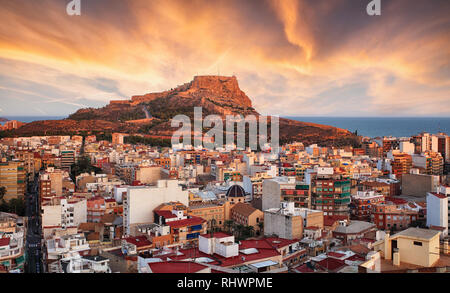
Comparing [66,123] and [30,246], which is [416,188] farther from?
[66,123]

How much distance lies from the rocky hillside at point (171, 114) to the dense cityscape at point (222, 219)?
8.44m

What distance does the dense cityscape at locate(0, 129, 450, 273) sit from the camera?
4.46 m

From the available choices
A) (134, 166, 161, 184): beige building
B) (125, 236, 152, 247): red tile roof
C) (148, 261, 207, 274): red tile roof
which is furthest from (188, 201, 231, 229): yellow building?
(148, 261, 207, 274): red tile roof

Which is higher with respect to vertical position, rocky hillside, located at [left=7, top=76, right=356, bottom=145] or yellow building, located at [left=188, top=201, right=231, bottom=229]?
rocky hillside, located at [left=7, top=76, right=356, bottom=145]

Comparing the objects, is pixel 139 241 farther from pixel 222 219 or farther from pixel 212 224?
pixel 222 219

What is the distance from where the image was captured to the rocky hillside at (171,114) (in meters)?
23.2

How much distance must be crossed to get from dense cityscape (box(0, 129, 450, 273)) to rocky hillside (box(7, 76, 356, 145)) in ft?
27.7

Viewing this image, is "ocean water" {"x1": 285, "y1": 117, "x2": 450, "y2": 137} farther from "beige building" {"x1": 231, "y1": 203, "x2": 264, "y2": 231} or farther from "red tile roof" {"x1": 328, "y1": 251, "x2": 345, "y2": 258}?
"beige building" {"x1": 231, "y1": 203, "x2": 264, "y2": 231}

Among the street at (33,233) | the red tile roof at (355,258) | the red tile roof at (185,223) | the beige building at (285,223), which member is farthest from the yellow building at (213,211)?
the red tile roof at (355,258)

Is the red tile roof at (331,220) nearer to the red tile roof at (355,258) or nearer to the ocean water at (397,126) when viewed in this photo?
the ocean water at (397,126)

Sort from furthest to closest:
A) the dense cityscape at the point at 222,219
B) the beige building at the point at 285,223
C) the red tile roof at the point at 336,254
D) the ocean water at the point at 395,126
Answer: the ocean water at the point at 395,126 → the beige building at the point at 285,223 → the red tile roof at the point at 336,254 → the dense cityscape at the point at 222,219

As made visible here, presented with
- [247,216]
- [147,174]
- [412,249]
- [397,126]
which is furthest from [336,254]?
[397,126]

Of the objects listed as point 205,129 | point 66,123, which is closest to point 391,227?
point 205,129
